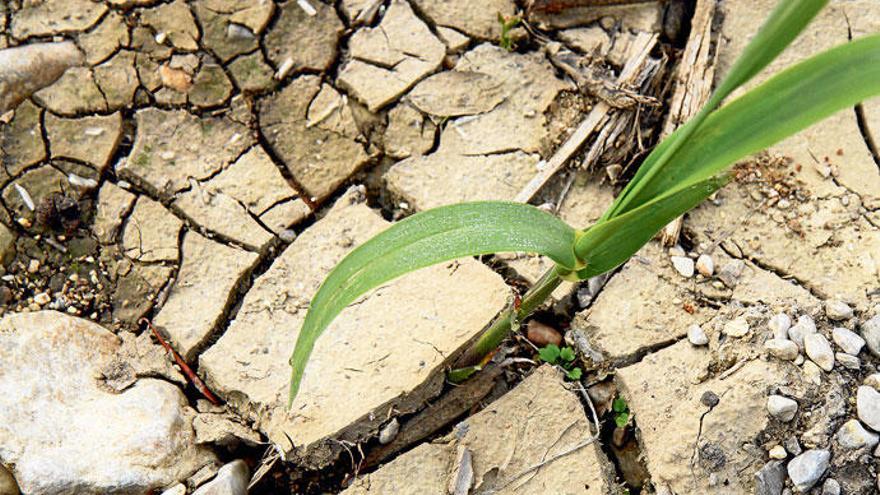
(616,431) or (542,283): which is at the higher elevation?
(542,283)

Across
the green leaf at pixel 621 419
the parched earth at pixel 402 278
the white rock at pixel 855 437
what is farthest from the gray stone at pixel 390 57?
the white rock at pixel 855 437

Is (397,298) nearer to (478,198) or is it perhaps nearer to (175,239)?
(478,198)

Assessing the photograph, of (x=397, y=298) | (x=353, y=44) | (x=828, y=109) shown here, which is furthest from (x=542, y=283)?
(x=353, y=44)

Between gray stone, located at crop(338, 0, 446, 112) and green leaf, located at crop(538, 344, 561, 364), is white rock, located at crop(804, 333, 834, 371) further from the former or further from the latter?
gray stone, located at crop(338, 0, 446, 112)

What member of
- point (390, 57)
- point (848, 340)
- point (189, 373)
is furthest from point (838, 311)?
point (189, 373)

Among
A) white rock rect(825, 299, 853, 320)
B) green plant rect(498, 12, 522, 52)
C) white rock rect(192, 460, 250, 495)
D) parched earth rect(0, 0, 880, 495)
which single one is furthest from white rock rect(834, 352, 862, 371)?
white rock rect(192, 460, 250, 495)
